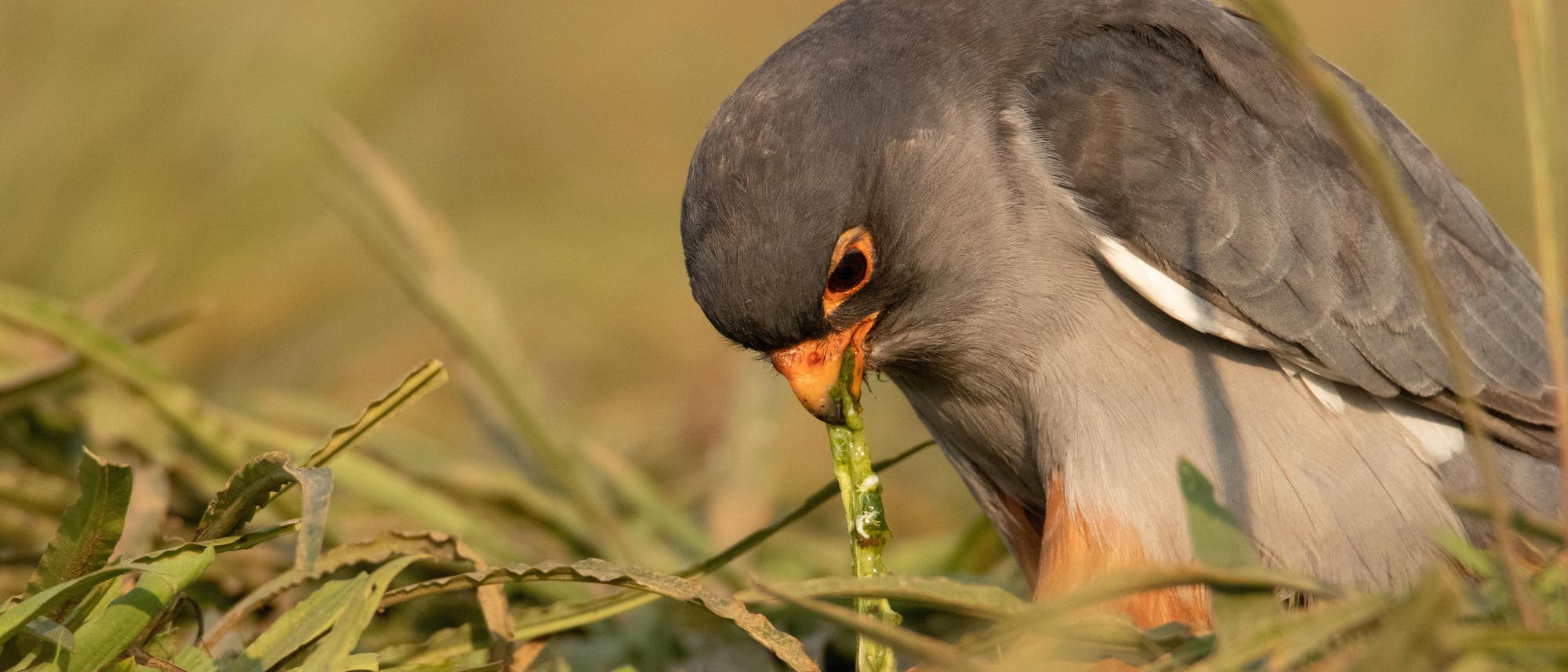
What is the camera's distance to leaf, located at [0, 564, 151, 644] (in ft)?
6.09

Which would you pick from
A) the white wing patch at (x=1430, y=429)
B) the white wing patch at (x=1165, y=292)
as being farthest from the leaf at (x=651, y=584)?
the white wing patch at (x=1430, y=429)

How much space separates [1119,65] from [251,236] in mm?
5289

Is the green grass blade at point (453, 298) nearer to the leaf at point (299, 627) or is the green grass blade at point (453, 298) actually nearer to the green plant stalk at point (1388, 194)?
the leaf at point (299, 627)

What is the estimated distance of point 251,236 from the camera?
6934 millimetres

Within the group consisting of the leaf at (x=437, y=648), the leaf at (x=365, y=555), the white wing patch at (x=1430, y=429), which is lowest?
the white wing patch at (x=1430, y=429)

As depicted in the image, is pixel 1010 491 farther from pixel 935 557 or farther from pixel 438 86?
pixel 438 86

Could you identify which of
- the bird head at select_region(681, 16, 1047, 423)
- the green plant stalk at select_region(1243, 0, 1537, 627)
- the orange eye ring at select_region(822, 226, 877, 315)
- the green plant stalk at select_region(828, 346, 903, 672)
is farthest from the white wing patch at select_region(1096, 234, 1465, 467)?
the green plant stalk at select_region(1243, 0, 1537, 627)

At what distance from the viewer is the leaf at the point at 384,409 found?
7.37 ft

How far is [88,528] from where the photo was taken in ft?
6.68

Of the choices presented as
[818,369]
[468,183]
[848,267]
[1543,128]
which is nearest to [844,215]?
[848,267]

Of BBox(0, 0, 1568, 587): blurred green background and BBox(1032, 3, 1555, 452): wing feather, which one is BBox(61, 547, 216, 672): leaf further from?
BBox(0, 0, 1568, 587): blurred green background

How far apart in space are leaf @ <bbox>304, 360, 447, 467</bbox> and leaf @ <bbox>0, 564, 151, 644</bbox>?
0.37 metres

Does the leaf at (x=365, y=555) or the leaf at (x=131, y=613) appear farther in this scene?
the leaf at (x=365, y=555)

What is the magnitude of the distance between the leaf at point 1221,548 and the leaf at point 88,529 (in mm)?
1511
